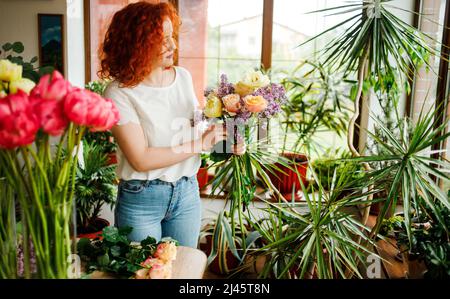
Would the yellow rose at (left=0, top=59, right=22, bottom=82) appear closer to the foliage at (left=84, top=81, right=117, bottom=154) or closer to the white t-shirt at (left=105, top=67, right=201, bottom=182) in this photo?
the white t-shirt at (left=105, top=67, right=201, bottom=182)

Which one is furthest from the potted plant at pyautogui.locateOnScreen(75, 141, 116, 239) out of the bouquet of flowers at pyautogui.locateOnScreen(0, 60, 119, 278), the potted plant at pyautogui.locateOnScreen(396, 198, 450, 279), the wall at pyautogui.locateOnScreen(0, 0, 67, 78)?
the bouquet of flowers at pyautogui.locateOnScreen(0, 60, 119, 278)

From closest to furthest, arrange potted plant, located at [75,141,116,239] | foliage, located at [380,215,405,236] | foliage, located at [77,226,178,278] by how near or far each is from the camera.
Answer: foliage, located at [77,226,178,278] → foliage, located at [380,215,405,236] → potted plant, located at [75,141,116,239]

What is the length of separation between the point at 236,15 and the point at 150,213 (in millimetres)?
3043

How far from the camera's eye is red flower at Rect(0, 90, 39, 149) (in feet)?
2.74

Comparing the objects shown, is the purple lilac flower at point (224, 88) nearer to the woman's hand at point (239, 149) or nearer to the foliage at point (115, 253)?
the woman's hand at point (239, 149)

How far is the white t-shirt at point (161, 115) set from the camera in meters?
1.63

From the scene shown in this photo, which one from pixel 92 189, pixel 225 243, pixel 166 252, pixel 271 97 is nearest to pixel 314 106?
pixel 225 243

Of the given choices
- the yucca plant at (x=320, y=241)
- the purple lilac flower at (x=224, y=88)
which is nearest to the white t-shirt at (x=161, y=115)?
the purple lilac flower at (x=224, y=88)

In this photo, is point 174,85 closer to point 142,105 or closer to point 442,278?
point 142,105

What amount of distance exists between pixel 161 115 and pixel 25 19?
3.28 metres

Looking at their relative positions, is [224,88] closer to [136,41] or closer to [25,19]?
[136,41]

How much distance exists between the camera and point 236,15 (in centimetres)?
433

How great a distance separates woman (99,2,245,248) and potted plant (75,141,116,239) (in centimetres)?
163

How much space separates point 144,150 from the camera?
5.21ft
